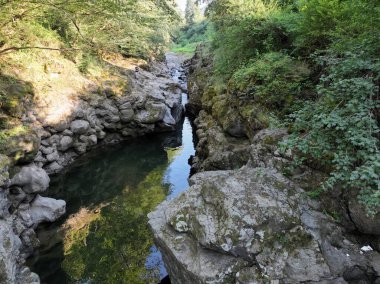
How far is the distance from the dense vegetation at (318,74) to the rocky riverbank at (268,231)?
65 cm

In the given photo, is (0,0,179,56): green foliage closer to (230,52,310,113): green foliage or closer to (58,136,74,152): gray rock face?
(230,52,310,113): green foliage

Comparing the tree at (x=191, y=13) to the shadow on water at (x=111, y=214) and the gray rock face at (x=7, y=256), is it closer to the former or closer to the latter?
the shadow on water at (x=111, y=214)

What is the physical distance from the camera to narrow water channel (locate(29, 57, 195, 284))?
32.4ft

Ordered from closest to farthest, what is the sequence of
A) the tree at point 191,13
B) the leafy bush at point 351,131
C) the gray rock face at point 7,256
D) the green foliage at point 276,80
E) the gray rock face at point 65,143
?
the leafy bush at point 351,131 → the gray rock face at point 7,256 → the green foliage at point 276,80 → the gray rock face at point 65,143 → the tree at point 191,13

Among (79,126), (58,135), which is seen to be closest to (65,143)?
(58,135)

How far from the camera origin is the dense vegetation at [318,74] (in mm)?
5547

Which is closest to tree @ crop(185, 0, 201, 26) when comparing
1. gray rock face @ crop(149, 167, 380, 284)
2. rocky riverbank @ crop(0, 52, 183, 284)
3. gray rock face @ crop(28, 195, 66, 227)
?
rocky riverbank @ crop(0, 52, 183, 284)

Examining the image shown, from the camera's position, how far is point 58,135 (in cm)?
1616

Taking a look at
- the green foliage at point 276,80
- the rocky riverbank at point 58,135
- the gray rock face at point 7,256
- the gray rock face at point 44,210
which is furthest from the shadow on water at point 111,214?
the green foliage at point 276,80

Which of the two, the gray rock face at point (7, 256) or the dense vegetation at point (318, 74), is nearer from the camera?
the dense vegetation at point (318, 74)

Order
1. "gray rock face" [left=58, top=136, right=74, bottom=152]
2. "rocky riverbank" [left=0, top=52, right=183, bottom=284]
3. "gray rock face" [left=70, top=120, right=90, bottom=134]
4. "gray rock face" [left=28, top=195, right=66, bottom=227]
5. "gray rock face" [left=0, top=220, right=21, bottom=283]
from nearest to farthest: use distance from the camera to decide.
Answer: "gray rock face" [left=0, top=220, right=21, bottom=283], "rocky riverbank" [left=0, top=52, right=183, bottom=284], "gray rock face" [left=28, top=195, right=66, bottom=227], "gray rock face" [left=58, top=136, right=74, bottom=152], "gray rock face" [left=70, top=120, right=90, bottom=134]

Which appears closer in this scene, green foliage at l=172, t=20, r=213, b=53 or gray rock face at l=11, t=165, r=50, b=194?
gray rock face at l=11, t=165, r=50, b=194

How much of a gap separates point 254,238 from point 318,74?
5851 millimetres

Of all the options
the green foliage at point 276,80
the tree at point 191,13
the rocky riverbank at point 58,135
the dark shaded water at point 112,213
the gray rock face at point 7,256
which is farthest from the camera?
the tree at point 191,13
